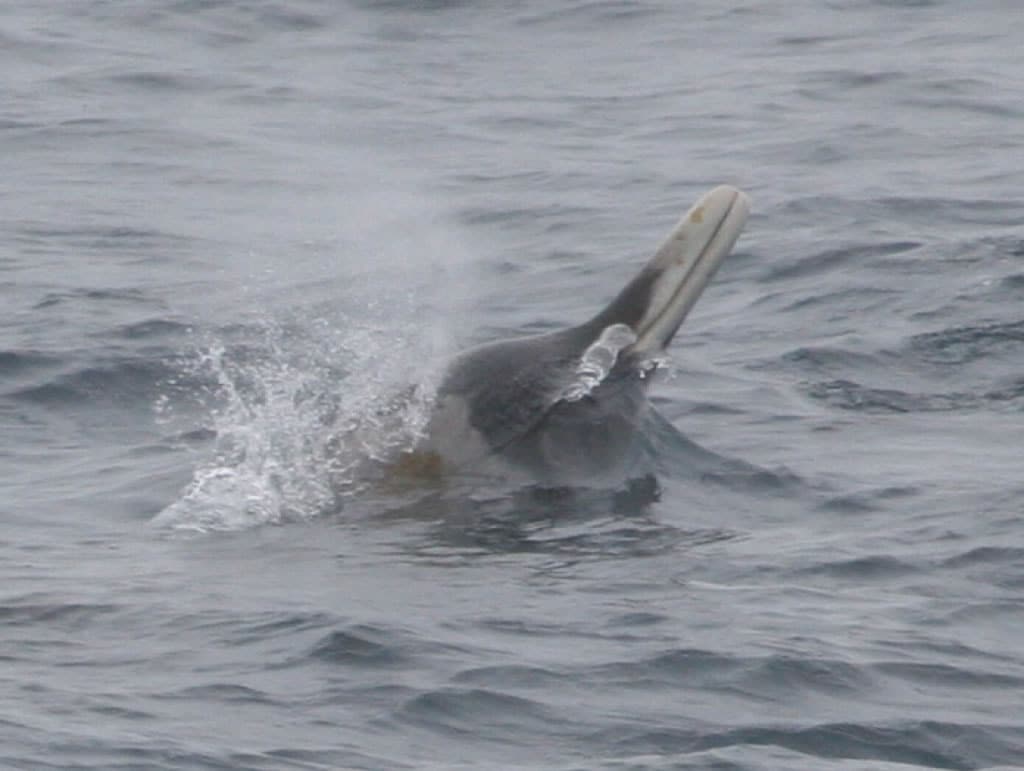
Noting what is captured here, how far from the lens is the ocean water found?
10.1 m

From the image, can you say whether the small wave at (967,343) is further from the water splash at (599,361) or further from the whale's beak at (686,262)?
the water splash at (599,361)

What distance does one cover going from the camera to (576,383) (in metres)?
13.1

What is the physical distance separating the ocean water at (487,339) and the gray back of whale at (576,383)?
0.82 ft

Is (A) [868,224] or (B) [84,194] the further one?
(B) [84,194]

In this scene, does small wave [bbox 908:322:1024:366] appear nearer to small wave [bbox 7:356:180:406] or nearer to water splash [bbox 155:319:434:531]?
water splash [bbox 155:319:434:531]

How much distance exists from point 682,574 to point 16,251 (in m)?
10.2

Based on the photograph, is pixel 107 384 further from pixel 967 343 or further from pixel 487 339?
pixel 967 343

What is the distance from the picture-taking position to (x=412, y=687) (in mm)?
10148

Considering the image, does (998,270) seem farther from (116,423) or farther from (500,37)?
(500,37)

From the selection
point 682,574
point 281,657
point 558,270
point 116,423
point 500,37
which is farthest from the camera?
point 500,37

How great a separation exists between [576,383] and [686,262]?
0.83m

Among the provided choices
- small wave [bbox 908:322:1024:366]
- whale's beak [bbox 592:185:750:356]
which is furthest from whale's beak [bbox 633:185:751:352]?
small wave [bbox 908:322:1024:366]

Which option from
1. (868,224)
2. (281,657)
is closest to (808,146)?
(868,224)

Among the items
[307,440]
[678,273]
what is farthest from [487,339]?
[678,273]
